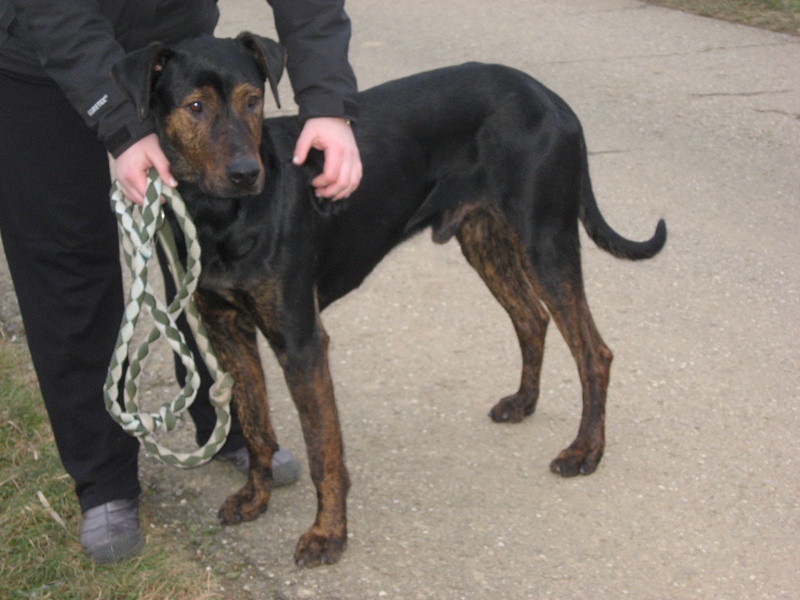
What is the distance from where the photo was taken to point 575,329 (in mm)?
3809

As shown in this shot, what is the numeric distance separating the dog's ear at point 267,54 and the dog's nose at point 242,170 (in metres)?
0.25

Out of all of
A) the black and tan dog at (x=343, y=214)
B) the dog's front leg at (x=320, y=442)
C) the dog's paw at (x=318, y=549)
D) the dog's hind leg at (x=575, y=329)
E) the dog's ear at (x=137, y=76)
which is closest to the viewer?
the dog's ear at (x=137, y=76)

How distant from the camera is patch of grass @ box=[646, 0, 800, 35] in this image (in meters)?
8.55

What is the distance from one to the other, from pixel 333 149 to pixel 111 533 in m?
1.44

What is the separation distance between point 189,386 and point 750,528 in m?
1.84

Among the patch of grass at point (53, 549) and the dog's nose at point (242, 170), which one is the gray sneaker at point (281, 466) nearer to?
the patch of grass at point (53, 549)

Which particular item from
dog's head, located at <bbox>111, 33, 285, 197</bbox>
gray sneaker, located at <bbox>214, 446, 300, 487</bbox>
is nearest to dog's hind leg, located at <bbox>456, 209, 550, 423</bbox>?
gray sneaker, located at <bbox>214, 446, 300, 487</bbox>

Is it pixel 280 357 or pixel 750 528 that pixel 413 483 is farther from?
pixel 750 528

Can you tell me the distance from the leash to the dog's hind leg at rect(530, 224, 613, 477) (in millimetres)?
1159

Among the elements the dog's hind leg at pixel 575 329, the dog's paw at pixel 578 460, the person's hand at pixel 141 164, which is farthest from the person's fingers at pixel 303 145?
the dog's paw at pixel 578 460

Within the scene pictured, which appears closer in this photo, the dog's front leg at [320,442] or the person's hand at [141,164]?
the person's hand at [141,164]

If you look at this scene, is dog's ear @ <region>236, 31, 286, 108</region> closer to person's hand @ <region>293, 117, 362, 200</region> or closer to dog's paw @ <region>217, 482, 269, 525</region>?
person's hand @ <region>293, 117, 362, 200</region>

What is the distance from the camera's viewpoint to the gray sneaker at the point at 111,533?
3455mm

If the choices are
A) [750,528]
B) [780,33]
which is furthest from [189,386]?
[780,33]
